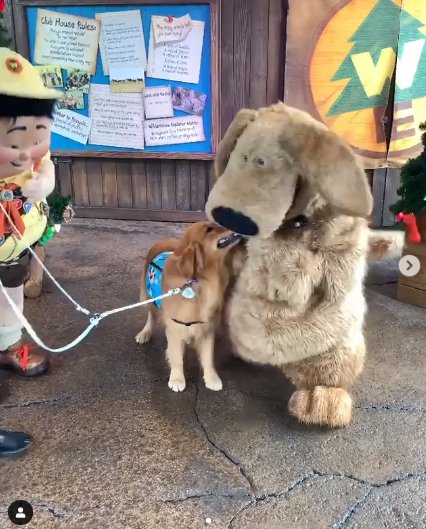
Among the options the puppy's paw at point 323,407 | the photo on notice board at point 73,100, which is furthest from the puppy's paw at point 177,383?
the photo on notice board at point 73,100

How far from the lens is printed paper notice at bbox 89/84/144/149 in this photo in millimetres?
2862

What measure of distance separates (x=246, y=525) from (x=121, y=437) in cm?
39

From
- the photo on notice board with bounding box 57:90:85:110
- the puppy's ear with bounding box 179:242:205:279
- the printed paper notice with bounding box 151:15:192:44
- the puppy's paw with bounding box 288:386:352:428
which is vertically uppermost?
the printed paper notice with bounding box 151:15:192:44

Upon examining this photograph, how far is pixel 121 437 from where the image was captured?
1.25m

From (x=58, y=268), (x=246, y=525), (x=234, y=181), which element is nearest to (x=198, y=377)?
(x=246, y=525)

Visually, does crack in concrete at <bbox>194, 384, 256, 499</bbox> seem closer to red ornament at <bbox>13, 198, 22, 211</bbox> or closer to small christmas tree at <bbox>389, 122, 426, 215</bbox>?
red ornament at <bbox>13, 198, 22, 211</bbox>

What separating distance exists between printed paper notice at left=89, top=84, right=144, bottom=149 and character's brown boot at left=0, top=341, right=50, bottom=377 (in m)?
1.70

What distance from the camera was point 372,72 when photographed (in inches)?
102

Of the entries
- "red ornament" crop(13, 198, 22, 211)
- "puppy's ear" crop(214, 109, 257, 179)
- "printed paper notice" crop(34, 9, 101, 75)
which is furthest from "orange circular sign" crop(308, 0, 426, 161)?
"red ornament" crop(13, 198, 22, 211)

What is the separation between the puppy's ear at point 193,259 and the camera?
120cm

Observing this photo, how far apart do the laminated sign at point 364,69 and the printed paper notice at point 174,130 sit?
526mm

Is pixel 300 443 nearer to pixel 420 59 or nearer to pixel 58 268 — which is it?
pixel 58 268

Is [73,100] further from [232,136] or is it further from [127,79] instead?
[232,136]

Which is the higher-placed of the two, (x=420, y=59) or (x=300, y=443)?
(x=420, y=59)
